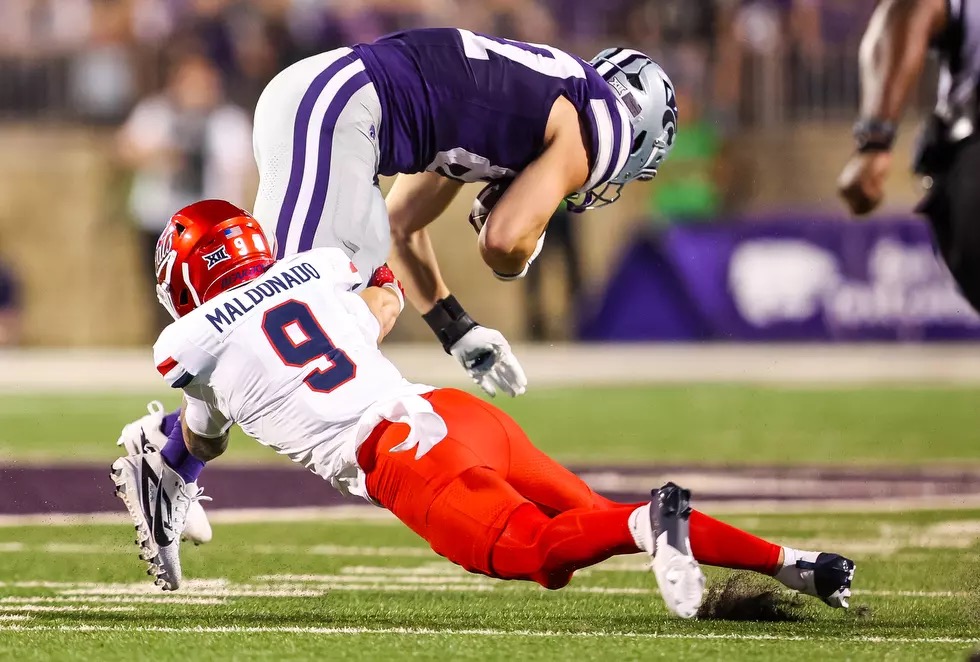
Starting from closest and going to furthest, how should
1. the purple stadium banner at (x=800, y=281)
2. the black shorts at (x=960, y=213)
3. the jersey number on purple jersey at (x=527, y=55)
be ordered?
1. the black shorts at (x=960, y=213)
2. the jersey number on purple jersey at (x=527, y=55)
3. the purple stadium banner at (x=800, y=281)

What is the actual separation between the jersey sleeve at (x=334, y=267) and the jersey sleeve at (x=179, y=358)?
0.34 m

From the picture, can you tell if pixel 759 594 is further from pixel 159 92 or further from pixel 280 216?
pixel 159 92

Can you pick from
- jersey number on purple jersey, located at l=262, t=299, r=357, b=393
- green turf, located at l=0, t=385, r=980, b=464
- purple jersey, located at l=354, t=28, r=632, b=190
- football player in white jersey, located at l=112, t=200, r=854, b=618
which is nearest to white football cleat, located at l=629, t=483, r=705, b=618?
football player in white jersey, located at l=112, t=200, r=854, b=618

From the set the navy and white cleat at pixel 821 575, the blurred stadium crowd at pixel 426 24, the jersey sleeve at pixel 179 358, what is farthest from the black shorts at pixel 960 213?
the blurred stadium crowd at pixel 426 24

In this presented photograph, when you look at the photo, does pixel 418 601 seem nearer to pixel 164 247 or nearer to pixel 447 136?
pixel 164 247

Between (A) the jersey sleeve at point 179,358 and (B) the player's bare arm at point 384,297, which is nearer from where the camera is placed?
(A) the jersey sleeve at point 179,358

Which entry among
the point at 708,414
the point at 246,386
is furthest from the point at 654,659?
the point at 708,414

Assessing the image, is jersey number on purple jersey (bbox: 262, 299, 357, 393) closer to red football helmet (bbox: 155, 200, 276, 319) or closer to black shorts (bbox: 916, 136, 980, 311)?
A: red football helmet (bbox: 155, 200, 276, 319)

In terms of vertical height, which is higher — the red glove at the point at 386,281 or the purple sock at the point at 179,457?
the red glove at the point at 386,281

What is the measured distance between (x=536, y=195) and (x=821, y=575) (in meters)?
1.33

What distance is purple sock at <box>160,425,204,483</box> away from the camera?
440 centimetres

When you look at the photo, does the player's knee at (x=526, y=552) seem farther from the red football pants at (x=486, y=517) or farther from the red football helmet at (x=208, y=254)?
the red football helmet at (x=208, y=254)

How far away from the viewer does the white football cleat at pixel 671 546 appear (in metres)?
3.12

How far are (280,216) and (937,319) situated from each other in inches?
380
